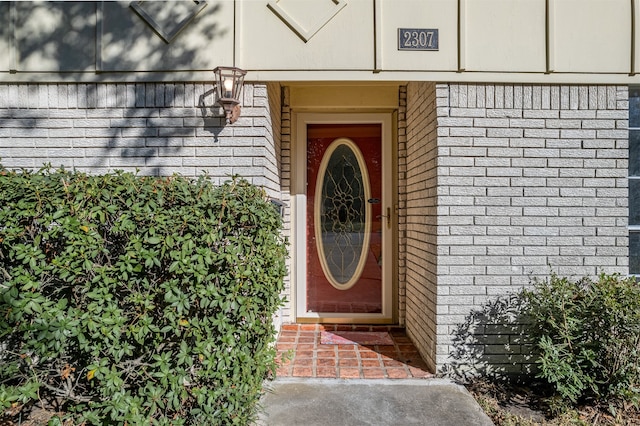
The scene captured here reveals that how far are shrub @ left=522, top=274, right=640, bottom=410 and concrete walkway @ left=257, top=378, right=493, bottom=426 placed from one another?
0.65 m

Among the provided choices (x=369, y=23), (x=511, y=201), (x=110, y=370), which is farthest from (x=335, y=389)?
(x=369, y=23)

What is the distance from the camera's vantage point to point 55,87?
3102 millimetres

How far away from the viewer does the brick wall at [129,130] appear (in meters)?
3.08

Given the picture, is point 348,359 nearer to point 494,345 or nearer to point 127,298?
point 494,345

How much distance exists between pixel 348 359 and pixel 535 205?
2116 millimetres

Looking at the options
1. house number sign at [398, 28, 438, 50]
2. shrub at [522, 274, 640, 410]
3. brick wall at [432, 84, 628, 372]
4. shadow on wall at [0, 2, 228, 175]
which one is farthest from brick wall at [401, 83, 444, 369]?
shadow on wall at [0, 2, 228, 175]

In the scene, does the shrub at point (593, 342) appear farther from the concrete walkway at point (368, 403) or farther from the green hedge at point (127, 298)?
the green hedge at point (127, 298)

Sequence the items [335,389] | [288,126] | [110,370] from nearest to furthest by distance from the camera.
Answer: [110,370] < [335,389] < [288,126]

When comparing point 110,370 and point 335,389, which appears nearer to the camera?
point 110,370

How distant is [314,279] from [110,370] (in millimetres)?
2575

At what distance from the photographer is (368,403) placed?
2.67m

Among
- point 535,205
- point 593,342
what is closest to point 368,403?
point 593,342

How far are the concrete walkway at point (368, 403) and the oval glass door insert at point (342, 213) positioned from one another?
5.08 feet

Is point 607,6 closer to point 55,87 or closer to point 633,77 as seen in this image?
point 633,77
